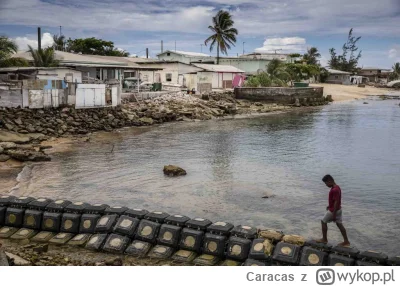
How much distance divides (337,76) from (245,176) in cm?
7128

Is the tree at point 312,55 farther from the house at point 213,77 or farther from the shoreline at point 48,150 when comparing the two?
the shoreline at point 48,150

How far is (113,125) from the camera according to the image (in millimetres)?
28562

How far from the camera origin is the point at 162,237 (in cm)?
846

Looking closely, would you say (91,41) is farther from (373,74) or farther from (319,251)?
(373,74)

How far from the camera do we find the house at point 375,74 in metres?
100

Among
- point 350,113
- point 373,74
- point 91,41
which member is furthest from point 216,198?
point 373,74

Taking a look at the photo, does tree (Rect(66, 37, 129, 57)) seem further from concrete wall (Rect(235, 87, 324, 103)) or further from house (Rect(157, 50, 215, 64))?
concrete wall (Rect(235, 87, 324, 103))

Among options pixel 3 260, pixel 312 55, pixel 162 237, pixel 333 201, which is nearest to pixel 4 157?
pixel 162 237

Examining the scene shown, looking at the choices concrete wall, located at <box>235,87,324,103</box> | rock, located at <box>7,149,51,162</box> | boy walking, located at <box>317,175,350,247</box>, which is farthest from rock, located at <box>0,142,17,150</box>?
concrete wall, located at <box>235,87,324,103</box>

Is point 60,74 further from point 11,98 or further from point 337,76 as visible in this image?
point 337,76

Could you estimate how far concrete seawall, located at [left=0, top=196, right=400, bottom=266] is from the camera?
729cm

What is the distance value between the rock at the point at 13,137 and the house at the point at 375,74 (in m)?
90.7

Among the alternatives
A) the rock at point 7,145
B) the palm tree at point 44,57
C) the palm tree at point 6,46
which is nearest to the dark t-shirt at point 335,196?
the rock at point 7,145

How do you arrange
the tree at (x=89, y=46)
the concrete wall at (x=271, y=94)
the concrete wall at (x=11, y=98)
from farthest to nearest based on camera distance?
the tree at (x=89, y=46), the concrete wall at (x=271, y=94), the concrete wall at (x=11, y=98)
